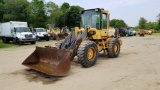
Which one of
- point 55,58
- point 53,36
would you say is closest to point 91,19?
point 55,58

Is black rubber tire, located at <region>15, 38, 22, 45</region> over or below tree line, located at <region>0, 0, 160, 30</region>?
below

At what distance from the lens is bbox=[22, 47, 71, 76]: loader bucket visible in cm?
816

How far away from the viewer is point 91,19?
11.7 metres

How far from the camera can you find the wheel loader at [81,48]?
8695 millimetres

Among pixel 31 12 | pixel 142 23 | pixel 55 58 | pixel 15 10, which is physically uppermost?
pixel 15 10

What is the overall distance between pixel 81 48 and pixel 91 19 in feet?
8.90

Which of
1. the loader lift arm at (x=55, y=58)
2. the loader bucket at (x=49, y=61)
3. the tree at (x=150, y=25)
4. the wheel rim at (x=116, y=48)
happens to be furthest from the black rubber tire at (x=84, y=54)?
the tree at (x=150, y=25)

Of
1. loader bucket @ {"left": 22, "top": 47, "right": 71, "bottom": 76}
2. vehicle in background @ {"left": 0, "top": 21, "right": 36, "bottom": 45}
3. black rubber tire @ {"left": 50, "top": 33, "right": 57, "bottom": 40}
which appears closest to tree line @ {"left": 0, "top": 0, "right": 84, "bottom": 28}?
black rubber tire @ {"left": 50, "top": 33, "right": 57, "bottom": 40}

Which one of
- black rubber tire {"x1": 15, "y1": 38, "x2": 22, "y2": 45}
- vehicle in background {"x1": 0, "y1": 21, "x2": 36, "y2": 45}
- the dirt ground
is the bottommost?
the dirt ground

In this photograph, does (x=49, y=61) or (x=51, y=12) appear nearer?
→ (x=49, y=61)

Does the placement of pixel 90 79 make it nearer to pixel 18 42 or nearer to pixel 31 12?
pixel 18 42

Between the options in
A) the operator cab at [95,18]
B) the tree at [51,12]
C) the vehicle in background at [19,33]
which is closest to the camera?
the operator cab at [95,18]

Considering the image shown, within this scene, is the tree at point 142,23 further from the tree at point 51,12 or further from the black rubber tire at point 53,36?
the black rubber tire at point 53,36

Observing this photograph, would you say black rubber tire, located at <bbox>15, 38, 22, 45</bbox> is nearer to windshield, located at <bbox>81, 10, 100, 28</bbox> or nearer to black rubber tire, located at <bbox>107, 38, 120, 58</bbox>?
windshield, located at <bbox>81, 10, 100, 28</bbox>
